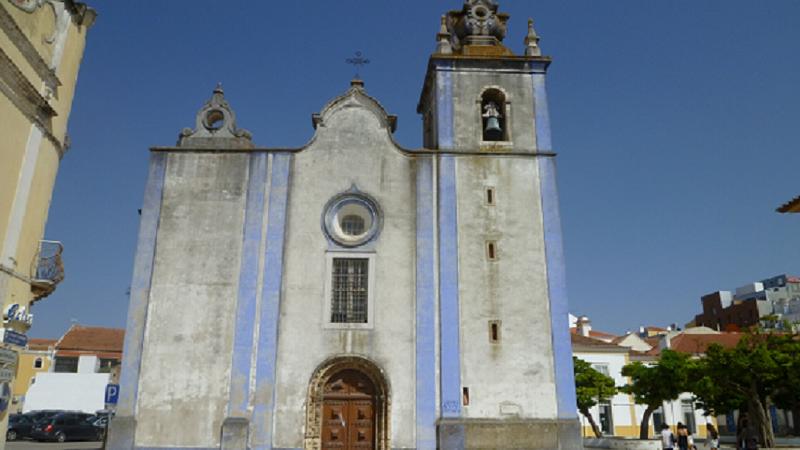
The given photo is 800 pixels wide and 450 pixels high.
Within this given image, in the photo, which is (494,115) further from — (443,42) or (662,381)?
(662,381)

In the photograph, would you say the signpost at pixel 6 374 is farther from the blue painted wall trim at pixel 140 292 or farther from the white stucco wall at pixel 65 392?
the white stucco wall at pixel 65 392

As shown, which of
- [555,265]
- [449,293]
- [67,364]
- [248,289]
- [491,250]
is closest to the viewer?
[248,289]

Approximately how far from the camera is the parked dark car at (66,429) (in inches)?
→ 1135

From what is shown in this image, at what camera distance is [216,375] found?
16.5 meters

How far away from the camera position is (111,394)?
15758 millimetres

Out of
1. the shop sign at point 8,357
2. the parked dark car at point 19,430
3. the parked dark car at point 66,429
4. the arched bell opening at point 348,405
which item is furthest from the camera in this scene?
the parked dark car at point 19,430

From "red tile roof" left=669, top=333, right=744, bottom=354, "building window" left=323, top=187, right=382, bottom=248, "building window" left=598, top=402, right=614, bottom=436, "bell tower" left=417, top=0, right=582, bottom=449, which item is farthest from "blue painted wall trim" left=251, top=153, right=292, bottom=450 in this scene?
"red tile roof" left=669, top=333, right=744, bottom=354

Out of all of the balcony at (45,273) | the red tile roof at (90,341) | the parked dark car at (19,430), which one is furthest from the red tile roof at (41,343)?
the balcony at (45,273)

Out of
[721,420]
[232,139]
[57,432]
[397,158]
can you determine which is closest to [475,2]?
[397,158]

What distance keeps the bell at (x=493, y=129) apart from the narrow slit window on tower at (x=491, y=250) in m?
3.63

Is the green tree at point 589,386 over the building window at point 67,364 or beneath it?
beneath

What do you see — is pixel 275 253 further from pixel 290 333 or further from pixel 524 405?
pixel 524 405

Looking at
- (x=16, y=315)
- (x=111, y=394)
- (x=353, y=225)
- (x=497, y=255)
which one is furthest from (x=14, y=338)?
(x=497, y=255)

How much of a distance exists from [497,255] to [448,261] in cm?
141
